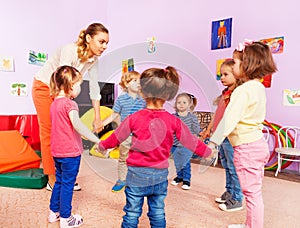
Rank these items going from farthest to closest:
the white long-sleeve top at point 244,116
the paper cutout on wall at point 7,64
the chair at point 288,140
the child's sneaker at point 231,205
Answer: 1. the paper cutout on wall at point 7,64
2. the chair at point 288,140
3. the child's sneaker at point 231,205
4. the white long-sleeve top at point 244,116

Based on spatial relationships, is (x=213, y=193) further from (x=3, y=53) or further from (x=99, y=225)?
(x=3, y=53)

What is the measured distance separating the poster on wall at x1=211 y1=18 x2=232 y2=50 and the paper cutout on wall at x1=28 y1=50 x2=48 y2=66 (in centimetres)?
171

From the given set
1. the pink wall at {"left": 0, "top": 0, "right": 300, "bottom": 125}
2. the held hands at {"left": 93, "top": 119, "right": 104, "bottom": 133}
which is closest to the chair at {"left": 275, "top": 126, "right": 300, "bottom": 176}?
the pink wall at {"left": 0, "top": 0, "right": 300, "bottom": 125}

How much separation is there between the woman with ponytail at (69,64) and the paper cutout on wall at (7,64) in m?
1.36

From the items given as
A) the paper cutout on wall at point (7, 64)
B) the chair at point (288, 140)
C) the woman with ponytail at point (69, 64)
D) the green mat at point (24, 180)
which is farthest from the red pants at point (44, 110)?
the chair at point (288, 140)

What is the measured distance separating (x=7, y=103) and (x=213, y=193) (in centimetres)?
204

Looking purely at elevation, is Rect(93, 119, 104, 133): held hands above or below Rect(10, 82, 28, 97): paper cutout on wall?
below

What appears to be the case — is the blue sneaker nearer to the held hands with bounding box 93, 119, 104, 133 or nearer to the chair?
the held hands with bounding box 93, 119, 104, 133

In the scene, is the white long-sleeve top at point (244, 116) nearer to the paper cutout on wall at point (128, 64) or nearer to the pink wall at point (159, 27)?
the paper cutout on wall at point (128, 64)

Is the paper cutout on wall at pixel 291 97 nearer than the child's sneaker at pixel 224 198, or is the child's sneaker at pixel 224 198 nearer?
the child's sneaker at pixel 224 198

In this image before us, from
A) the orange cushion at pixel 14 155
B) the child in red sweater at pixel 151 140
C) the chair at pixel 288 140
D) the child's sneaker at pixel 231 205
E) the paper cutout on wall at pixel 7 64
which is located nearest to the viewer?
the child in red sweater at pixel 151 140

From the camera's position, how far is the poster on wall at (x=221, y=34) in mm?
2508

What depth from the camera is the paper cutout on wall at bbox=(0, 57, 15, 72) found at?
8.14 feet

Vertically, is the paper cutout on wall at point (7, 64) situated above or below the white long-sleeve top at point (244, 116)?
above
